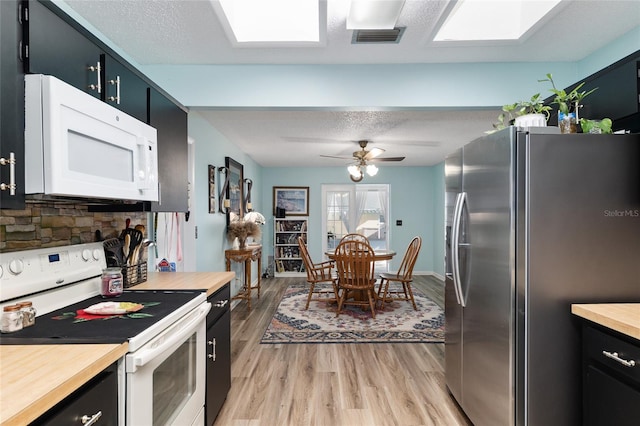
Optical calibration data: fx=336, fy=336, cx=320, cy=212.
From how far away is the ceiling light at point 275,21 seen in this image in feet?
6.80

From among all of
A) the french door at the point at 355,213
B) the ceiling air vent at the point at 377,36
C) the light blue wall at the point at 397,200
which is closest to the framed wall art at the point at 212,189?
the ceiling air vent at the point at 377,36

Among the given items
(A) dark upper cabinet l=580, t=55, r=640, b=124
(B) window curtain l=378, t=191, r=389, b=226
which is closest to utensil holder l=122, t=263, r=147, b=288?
(A) dark upper cabinet l=580, t=55, r=640, b=124

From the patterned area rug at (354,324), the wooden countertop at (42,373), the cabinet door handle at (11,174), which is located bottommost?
the patterned area rug at (354,324)

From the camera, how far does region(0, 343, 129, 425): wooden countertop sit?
0.72 metres

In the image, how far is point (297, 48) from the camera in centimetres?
224

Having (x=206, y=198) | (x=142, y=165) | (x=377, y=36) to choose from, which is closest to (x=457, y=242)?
(x=377, y=36)

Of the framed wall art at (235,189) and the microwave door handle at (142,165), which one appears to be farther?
the framed wall art at (235,189)

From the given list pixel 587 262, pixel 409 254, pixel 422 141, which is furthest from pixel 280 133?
pixel 587 262

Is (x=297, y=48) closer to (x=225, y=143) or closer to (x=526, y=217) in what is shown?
(x=526, y=217)

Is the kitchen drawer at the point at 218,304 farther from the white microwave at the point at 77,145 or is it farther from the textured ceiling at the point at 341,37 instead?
the textured ceiling at the point at 341,37

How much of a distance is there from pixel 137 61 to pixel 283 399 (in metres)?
2.66

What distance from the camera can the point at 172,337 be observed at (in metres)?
1.31

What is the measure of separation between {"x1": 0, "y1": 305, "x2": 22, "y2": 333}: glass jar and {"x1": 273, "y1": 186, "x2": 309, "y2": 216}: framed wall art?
607 cm

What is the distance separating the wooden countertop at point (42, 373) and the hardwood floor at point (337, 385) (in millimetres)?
1381
